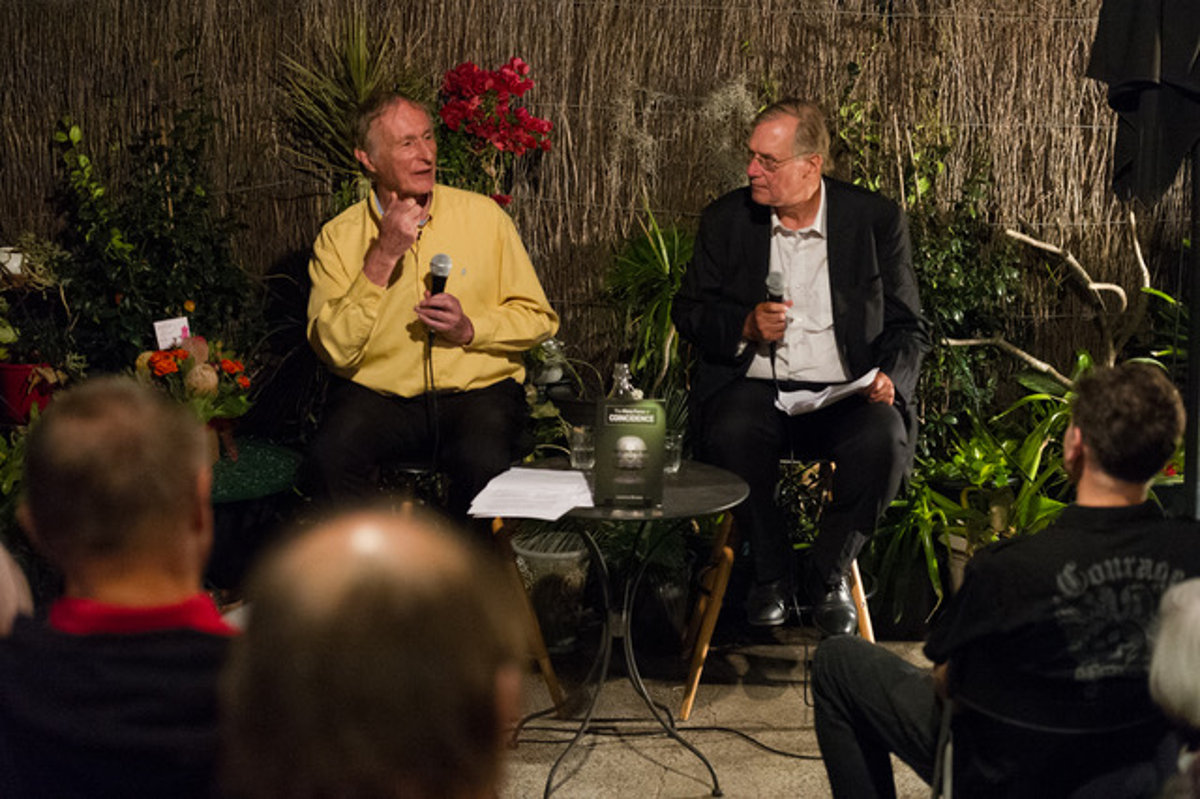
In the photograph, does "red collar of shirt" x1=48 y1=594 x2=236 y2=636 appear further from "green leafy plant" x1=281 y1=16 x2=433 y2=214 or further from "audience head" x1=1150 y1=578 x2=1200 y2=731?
"green leafy plant" x1=281 y1=16 x2=433 y2=214

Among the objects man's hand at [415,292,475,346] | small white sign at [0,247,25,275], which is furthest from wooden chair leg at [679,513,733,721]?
small white sign at [0,247,25,275]

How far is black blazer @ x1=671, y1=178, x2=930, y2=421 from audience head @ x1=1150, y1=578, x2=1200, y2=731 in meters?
2.10

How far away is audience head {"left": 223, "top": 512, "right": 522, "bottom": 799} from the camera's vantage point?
899 millimetres

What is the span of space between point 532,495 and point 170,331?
1.83 metres

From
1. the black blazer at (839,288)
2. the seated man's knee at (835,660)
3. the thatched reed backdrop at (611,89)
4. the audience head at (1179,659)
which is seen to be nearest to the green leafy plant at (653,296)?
the thatched reed backdrop at (611,89)

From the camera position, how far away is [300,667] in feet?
2.96

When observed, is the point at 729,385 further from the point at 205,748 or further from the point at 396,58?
the point at 205,748

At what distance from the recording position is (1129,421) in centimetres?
196

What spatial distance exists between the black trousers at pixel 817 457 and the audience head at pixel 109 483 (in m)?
2.30

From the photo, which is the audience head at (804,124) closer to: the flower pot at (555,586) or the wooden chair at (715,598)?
the wooden chair at (715,598)

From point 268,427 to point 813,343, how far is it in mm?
2101

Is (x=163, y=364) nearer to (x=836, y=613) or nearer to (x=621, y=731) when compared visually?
(x=621, y=731)

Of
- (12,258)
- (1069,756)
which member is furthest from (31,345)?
(1069,756)

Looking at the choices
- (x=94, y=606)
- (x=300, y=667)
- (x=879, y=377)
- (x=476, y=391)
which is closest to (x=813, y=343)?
(x=879, y=377)
